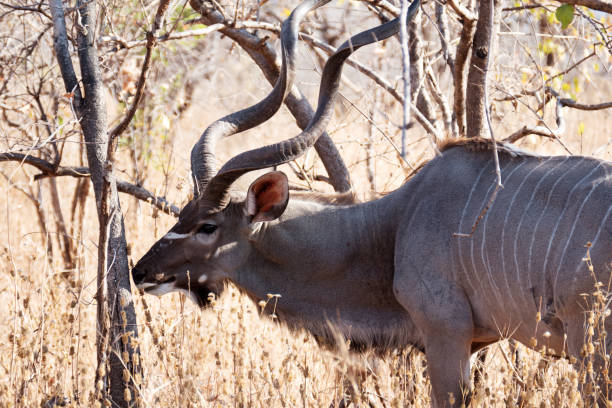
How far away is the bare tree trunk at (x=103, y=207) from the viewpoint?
9.02 feet

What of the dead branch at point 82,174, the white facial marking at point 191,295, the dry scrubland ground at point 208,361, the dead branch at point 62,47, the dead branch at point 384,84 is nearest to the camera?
the dry scrubland ground at point 208,361

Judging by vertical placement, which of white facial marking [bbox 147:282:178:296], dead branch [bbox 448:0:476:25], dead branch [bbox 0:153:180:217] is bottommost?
white facial marking [bbox 147:282:178:296]

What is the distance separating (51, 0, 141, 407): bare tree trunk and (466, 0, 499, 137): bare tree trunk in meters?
1.47

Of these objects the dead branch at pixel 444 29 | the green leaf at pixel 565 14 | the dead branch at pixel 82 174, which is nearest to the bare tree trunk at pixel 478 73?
the dead branch at pixel 444 29

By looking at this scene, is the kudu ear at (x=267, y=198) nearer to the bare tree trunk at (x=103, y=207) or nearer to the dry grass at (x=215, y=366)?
the dry grass at (x=215, y=366)

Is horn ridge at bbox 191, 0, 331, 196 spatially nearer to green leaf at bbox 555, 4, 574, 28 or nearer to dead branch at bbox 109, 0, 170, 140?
dead branch at bbox 109, 0, 170, 140

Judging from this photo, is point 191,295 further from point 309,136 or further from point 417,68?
point 417,68

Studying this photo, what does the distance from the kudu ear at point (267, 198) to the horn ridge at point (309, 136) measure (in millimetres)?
81

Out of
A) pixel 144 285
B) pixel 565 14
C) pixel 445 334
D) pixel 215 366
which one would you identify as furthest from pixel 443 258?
pixel 215 366


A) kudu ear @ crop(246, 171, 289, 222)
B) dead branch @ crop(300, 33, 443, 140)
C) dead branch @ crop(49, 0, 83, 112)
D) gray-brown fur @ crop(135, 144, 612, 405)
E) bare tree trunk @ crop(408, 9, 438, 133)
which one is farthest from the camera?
bare tree trunk @ crop(408, 9, 438, 133)

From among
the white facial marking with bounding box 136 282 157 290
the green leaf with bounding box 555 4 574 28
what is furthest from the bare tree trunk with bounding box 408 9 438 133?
the white facial marking with bounding box 136 282 157 290

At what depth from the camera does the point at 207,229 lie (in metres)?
3.08

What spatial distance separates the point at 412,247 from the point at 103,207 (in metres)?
1.10

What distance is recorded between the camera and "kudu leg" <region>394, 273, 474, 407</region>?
8.73 ft
